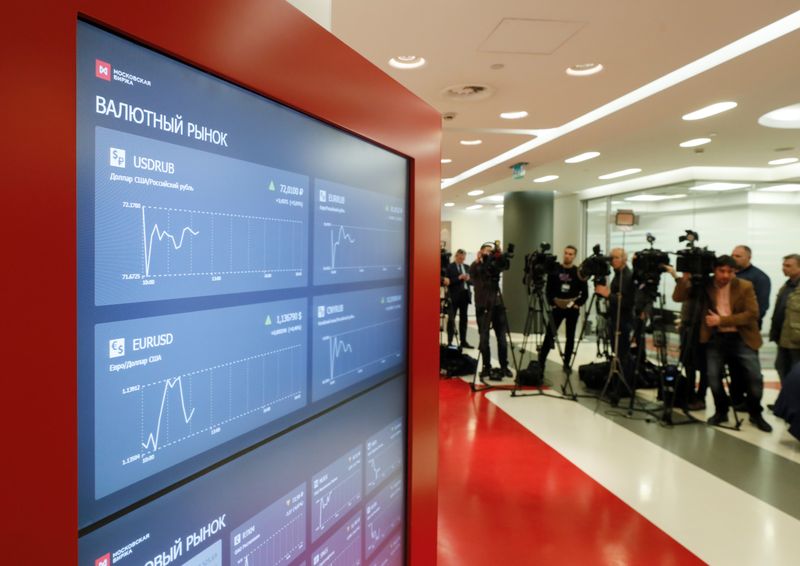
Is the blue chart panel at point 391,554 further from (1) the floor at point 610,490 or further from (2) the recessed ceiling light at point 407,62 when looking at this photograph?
Answer: (2) the recessed ceiling light at point 407,62

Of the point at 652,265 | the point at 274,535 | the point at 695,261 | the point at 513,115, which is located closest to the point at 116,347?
the point at 274,535

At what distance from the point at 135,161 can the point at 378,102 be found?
830 mm

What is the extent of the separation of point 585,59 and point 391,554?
3.49 metres

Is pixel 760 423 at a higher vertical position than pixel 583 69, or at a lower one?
lower

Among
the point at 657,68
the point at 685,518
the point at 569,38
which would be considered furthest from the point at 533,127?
the point at 685,518

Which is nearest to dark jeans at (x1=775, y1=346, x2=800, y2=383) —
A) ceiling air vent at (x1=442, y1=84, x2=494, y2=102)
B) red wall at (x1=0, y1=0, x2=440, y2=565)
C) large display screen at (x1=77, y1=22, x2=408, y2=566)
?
ceiling air vent at (x1=442, y1=84, x2=494, y2=102)

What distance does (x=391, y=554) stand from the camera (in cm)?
169

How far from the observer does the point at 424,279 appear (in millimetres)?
1793

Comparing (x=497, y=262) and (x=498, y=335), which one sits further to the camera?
(x=498, y=335)

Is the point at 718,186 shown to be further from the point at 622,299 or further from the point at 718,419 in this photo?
the point at 718,419

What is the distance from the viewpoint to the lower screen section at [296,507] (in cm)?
84

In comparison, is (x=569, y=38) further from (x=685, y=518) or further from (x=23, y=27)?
(x=23, y=27)

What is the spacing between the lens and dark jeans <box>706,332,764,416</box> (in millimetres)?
5051

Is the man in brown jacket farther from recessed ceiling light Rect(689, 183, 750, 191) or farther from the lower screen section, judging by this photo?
the lower screen section
